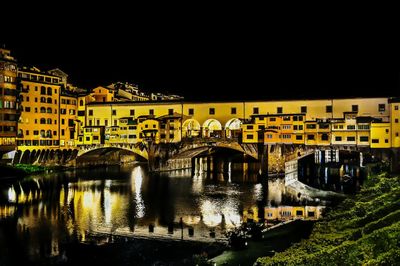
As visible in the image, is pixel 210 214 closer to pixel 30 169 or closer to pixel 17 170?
pixel 17 170

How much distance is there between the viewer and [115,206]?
2978cm

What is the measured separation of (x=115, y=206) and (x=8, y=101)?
2432 cm

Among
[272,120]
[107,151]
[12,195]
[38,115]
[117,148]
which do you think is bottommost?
[12,195]

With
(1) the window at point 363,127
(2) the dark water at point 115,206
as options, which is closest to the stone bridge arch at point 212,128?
(2) the dark water at point 115,206

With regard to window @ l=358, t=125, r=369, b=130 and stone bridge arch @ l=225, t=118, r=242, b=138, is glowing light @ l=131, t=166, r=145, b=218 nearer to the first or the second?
stone bridge arch @ l=225, t=118, r=242, b=138

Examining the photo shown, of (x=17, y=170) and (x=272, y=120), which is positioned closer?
(x=17, y=170)

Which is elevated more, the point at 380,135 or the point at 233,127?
the point at 233,127

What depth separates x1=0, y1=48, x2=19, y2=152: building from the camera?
45844 millimetres

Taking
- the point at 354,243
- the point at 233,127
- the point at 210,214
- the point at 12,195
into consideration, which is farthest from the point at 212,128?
the point at 354,243

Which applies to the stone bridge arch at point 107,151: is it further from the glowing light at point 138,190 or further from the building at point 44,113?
the glowing light at point 138,190

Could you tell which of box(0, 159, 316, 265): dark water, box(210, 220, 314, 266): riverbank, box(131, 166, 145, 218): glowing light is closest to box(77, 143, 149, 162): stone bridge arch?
box(131, 166, 145, 218): glowing light

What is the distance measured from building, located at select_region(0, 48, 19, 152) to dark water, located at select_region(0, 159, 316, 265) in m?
5.40

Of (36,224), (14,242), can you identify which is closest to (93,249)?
(14,242)

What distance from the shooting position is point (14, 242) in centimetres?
2044
